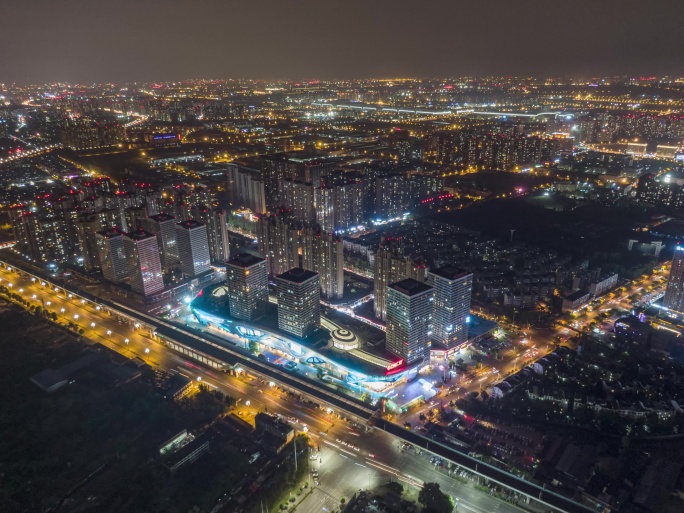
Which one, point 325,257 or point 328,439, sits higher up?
point 325,257

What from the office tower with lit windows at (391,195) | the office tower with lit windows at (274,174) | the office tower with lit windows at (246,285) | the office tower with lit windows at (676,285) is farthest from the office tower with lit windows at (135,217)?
the office tower with lit windows at (676,285)

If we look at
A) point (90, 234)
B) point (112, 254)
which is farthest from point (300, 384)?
point (90, 234)

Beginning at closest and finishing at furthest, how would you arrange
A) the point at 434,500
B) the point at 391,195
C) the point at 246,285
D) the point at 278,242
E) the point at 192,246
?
the point at 434,500, the point at 246,285, the point at 278,242, the point at 192,246, the point at 391,195

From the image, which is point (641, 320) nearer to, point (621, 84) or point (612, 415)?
point (612, 415)

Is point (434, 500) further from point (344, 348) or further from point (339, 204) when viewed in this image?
point (339, 204)

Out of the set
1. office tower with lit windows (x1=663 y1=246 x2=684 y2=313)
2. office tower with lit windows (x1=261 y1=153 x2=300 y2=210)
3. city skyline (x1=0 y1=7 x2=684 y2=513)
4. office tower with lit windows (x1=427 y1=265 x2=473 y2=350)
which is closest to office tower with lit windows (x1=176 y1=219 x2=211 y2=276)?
city skyline (x1=0 y1=7 x2=684 y2=513)

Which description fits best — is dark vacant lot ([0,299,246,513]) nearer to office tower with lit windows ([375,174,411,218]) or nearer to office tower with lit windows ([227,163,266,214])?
office tower with lit windows ([227,163,266,214])

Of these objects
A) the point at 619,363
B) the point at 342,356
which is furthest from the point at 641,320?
the point at 342,356
